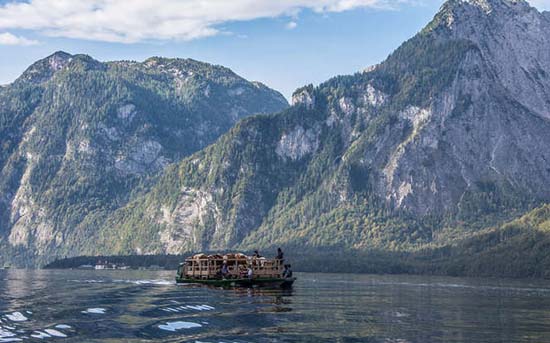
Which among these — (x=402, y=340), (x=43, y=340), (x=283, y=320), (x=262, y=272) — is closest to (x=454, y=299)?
(x=262, y=272)

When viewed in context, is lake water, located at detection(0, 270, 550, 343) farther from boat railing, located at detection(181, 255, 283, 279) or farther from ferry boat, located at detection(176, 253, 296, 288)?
boat railing, located at detection(181, 255, 283, 279)

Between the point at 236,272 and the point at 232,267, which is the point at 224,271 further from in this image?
the point at 232,267

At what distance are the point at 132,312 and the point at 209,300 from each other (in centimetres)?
2272

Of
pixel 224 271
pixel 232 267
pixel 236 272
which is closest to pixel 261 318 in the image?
pixel 236 272

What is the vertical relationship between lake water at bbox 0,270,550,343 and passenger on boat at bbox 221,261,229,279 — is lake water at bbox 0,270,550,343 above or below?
below

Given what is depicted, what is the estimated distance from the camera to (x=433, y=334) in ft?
293

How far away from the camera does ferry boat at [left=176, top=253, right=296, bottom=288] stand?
558 ft

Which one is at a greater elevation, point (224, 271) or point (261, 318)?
point (224, 271)

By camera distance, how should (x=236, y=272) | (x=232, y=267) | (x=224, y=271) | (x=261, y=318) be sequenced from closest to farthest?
(x=261, y=318)
(x=236, y=272)
(x=224, y=271)
(x=232, y=267)

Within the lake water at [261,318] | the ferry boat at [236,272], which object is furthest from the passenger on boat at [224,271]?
the lake water at [261,318]

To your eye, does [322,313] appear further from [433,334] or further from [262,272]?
[262,272]

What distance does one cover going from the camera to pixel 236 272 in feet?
585

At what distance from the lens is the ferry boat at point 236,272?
558ft

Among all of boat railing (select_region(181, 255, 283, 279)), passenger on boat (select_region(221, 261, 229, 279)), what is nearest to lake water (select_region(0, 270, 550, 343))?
boat railing (select_region(181, 255, 283, 279))
